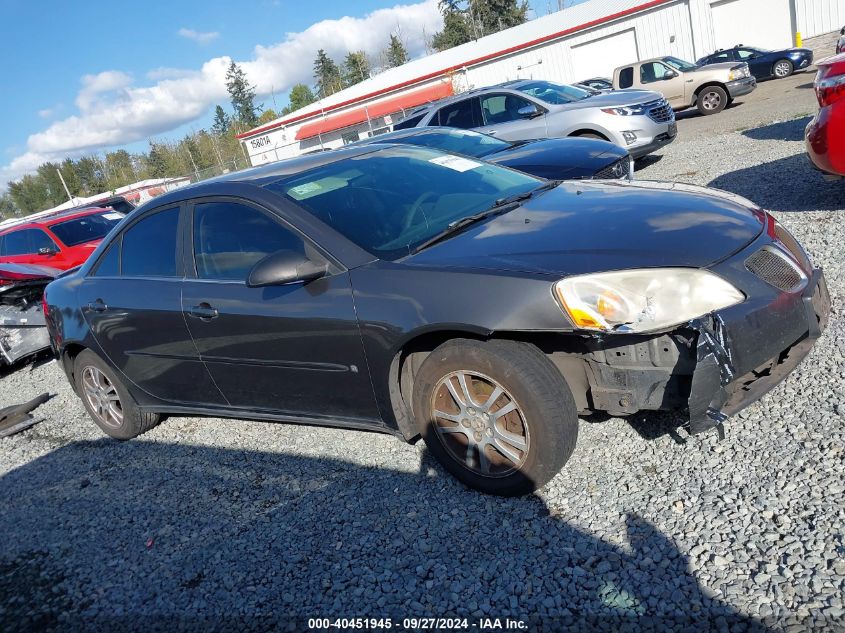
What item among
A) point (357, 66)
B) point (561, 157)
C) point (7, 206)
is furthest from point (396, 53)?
point (561, 157)

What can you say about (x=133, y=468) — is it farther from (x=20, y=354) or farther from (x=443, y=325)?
(x=20, y=354)

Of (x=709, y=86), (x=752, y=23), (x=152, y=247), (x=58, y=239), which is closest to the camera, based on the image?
(x=152, y=247)

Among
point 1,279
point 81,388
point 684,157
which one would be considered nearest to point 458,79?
point 684,157

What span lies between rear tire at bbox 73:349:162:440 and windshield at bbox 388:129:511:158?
407 centimetres

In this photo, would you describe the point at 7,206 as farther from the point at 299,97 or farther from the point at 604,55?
the point at 604,55

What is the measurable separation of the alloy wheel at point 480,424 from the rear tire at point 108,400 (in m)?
2.80

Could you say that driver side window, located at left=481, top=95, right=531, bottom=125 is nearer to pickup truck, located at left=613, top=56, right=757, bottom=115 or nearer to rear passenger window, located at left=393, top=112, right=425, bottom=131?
rear passenger window, located at left=393, top=112, right=425, bottom=131

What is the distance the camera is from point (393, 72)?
1828 inches

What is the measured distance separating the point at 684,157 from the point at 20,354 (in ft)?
32.9

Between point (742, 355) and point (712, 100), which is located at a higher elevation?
point (742, 355)

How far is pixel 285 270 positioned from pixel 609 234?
1.52m

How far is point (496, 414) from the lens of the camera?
2.99 meters

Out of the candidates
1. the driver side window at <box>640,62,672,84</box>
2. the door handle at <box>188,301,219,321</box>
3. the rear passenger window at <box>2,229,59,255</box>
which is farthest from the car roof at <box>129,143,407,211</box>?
the driver side window at <box>640,62,672,84</box>

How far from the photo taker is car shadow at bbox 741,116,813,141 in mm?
10295
